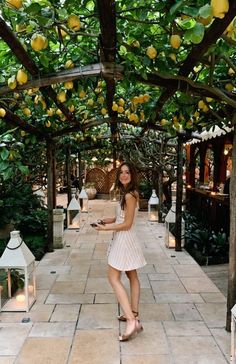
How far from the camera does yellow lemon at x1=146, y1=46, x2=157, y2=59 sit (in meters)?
2.30

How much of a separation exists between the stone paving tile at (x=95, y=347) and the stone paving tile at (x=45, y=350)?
0.07 meters

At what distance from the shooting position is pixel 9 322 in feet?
10.5

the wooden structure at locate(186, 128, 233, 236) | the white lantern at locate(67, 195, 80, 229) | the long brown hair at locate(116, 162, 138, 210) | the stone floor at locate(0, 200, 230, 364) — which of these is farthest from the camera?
the white lantern at locate(67, 195, 80, 229)

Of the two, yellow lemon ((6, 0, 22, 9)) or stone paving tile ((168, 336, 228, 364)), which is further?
stone paving tile ((168, 336, 228, 364))

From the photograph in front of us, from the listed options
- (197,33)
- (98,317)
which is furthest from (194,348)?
(197,33)

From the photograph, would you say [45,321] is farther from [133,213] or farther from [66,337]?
[133,213]

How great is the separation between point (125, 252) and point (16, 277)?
1.53 meters

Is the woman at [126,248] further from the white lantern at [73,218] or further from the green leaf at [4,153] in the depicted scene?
the white lantern at [73,218]

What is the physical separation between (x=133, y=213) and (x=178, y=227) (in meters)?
3.18

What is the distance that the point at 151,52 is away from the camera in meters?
2.30

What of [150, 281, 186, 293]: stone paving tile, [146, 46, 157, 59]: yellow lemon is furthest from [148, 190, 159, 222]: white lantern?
[146, 46, 157, 59]: yellow lemon

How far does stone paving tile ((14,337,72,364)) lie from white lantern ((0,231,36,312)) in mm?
622

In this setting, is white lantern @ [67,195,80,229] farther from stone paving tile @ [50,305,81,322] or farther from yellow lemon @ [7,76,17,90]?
yellow lemon @ [7,76,17,90]

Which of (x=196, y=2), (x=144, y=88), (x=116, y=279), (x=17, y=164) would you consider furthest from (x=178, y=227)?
(x=196, y=2)
